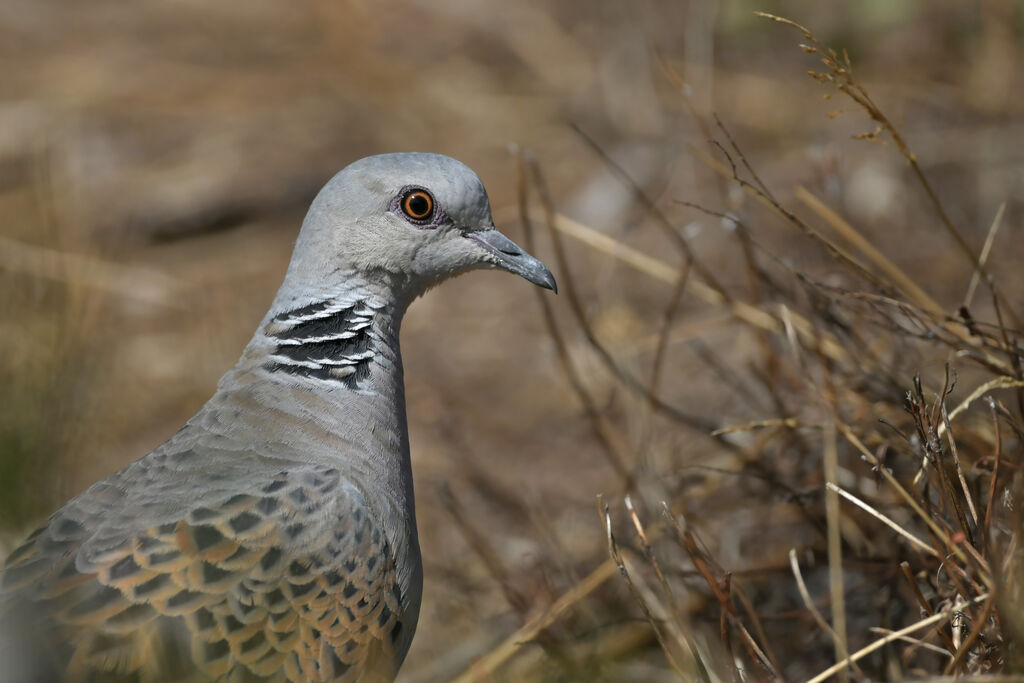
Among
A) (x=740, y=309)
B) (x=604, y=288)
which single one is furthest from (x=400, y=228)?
(x=604, y=288)

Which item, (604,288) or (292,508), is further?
(604,288)

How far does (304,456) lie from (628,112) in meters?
4.79

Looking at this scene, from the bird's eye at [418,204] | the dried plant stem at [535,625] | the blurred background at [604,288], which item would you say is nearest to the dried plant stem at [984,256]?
the blurred background at [604,288]

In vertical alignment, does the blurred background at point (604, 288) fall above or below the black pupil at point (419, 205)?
below

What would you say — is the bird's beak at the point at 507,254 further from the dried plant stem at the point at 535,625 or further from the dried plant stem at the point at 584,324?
the dried plant stem at the point at 535,625

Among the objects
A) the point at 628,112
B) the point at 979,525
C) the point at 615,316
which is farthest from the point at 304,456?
the point at 628,112

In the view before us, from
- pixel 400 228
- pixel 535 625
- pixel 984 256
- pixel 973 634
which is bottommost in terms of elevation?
pixel 535 625

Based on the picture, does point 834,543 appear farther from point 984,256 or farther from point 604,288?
point 604,288

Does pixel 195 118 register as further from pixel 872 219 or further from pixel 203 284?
pixel 872 219

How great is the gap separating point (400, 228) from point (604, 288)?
9.98 feet

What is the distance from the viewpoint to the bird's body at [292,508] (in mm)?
2305

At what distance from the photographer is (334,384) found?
2771 millimetres

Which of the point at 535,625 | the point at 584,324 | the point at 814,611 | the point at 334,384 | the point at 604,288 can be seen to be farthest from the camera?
the point at 604,288

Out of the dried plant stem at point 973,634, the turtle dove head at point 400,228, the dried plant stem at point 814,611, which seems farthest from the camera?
the turtle dove head at point 400,228
